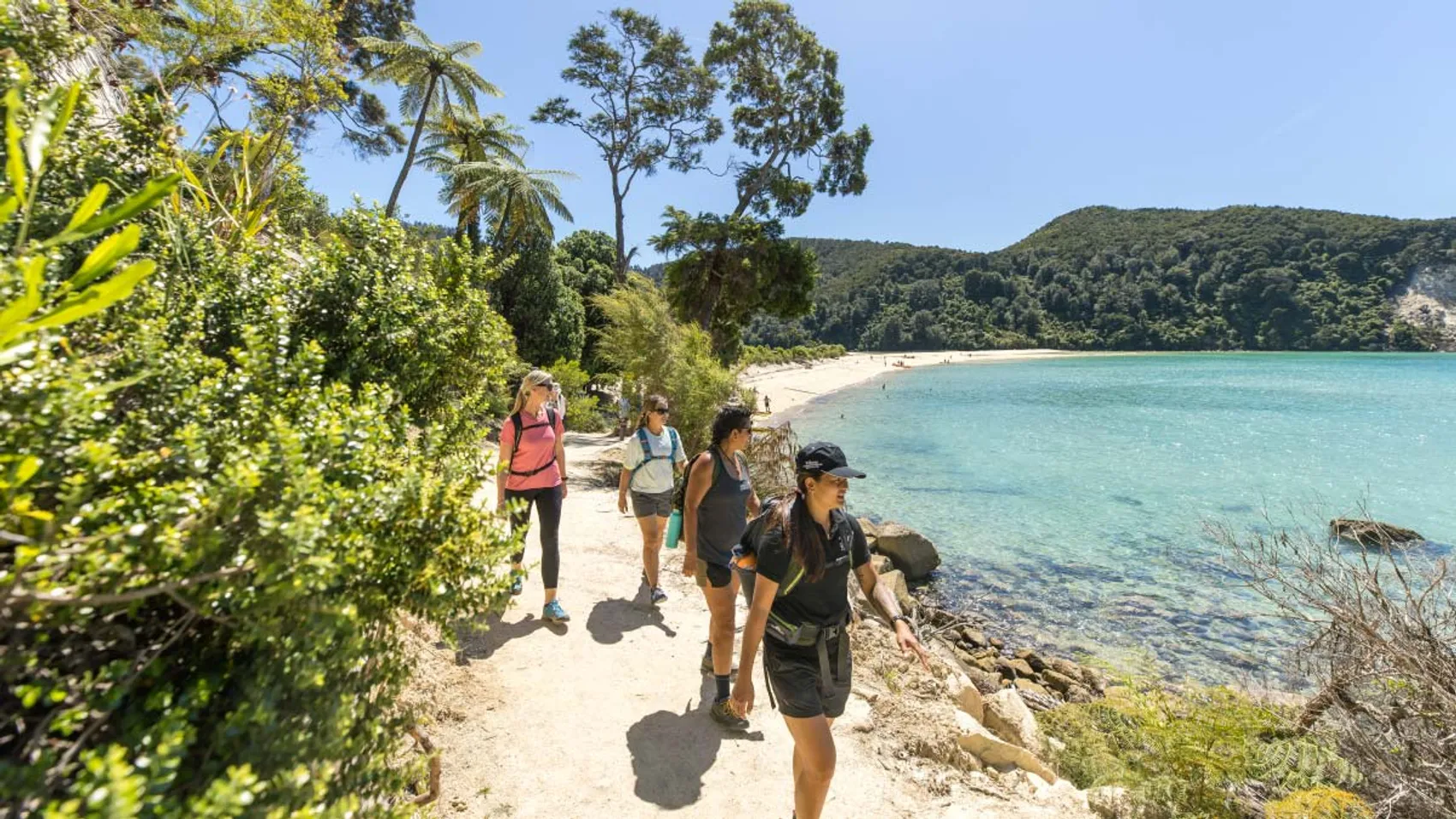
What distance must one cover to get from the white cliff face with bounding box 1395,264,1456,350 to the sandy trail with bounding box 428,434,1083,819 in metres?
145

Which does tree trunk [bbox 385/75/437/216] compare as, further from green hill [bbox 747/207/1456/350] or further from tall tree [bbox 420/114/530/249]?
green hill [bbox 747/207/1456/350]

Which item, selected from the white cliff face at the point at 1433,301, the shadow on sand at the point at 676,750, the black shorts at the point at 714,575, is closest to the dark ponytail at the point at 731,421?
the black shorts at the point at 714,575

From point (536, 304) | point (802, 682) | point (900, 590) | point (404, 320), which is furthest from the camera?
point (536, 304)

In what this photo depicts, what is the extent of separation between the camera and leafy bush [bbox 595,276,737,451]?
13.6m

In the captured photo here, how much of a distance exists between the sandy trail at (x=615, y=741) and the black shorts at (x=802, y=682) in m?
1.00

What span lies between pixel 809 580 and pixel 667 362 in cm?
1214

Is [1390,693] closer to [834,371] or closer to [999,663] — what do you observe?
[999,663]

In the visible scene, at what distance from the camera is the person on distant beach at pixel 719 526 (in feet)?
13.5

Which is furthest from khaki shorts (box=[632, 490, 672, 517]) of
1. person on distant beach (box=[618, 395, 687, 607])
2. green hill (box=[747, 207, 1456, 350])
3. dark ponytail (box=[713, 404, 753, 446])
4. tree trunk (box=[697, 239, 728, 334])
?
green hill (box=[747, 207, 1456, 350])

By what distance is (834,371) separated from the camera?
2672 inches

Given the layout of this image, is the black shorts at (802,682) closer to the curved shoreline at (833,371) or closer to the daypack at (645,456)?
the daypack at (645,456)

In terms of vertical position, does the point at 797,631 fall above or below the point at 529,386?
below

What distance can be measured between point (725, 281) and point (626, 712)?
1989cm

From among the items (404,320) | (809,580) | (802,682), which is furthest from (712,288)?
(802,682)
